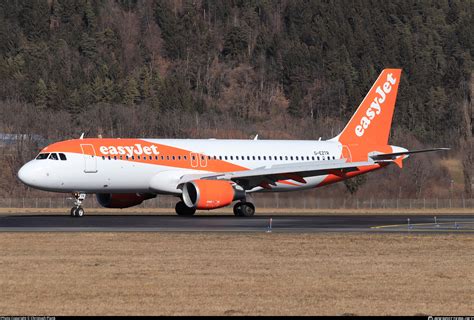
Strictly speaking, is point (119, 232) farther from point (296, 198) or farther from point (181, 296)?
point (296, 198)

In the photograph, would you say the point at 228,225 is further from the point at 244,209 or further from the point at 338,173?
the point at 338,173

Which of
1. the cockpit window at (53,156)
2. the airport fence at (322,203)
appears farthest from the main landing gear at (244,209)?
the cockpit window at (53,156)

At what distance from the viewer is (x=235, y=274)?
2806 cm

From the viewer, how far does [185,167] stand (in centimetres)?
6034

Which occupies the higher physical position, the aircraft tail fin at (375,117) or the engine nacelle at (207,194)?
the aircraft tail fin at (375,117)

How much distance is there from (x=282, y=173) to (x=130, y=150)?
8.36m

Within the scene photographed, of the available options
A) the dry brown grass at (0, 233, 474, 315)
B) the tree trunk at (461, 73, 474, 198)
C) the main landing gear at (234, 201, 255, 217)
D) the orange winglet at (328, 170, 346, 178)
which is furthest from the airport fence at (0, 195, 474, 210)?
the dry brown grass at (0, 233, 474, 315)

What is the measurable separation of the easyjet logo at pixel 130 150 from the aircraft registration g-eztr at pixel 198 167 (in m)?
0.05

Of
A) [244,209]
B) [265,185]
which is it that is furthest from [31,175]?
[265,185]

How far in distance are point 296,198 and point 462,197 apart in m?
21.7

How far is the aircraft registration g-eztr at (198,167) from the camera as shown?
185 ft

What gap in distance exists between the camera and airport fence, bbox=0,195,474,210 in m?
70.4

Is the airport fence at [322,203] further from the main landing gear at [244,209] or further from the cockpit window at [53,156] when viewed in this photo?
the cockpit window at [53,156]

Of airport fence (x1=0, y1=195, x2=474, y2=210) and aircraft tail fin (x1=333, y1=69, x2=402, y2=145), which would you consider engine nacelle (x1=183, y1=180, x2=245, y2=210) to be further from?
aircraft tail fin (x1=333, y1=69, x2=402, y2=145)
